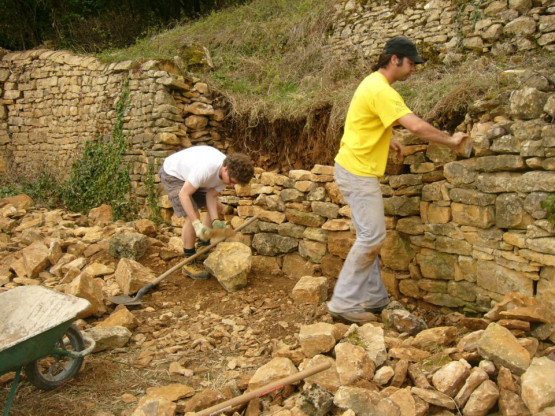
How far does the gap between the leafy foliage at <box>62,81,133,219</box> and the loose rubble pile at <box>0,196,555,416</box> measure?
2427 mm

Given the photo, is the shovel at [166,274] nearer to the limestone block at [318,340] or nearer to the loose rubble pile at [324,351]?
the loose rubble pile at [324,351]

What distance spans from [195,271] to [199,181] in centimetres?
100

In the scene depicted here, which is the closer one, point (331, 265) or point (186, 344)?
point (186, 344)

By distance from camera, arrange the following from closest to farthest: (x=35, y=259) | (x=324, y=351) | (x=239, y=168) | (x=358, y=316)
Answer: (x=324, y=351), (x=358, y=316), (x=239, y=168), (x=35, y=259)

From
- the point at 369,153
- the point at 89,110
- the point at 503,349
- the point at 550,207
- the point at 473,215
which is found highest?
the point at 89,110

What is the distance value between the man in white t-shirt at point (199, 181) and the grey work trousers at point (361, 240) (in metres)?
1.05

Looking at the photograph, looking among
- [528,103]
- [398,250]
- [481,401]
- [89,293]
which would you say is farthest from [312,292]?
[528,103]

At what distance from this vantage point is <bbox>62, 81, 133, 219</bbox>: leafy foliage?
6.93 meters

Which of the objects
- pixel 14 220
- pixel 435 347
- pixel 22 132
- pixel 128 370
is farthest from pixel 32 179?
pixel 435 347

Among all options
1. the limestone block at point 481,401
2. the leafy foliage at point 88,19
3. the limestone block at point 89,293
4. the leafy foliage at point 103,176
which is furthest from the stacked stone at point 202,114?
the limestone block at point 481,401

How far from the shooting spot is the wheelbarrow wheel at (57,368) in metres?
2.83

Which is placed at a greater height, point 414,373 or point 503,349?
point 503,349

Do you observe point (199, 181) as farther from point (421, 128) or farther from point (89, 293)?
point (421, 128)

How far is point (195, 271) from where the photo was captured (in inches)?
179
